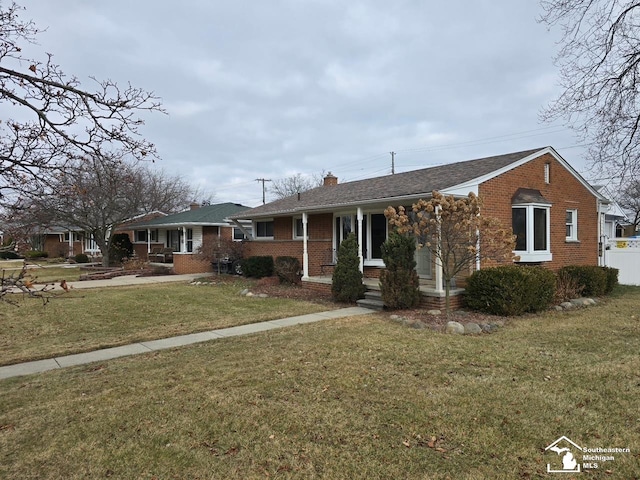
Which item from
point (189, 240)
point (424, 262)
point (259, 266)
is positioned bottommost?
point (259, 266)

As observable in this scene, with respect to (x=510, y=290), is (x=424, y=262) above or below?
above

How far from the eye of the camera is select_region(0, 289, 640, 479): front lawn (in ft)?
11.1

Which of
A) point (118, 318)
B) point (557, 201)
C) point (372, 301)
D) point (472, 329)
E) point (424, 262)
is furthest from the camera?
point (557, 201)

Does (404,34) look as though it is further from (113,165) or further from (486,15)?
(113,165)

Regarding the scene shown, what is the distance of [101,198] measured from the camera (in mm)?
22938

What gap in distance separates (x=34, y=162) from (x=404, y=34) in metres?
9.88

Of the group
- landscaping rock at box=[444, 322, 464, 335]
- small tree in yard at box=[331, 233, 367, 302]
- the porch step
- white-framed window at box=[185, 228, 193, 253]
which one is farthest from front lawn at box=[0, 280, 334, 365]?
white-framed window at box=[185, 228, 193, 253]

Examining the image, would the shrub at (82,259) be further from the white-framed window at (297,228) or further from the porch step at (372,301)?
the porch step at (372,301)

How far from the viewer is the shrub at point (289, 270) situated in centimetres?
1572

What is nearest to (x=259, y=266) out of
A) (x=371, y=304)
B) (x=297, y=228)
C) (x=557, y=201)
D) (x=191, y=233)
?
(x=297, y=228)

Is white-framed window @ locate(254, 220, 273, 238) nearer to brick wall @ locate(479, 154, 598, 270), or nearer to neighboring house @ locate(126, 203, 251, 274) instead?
neighboring house @ locate(126, 203, 251, 274)

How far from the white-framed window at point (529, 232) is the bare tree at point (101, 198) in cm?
1046

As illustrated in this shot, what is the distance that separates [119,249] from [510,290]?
27.9 m

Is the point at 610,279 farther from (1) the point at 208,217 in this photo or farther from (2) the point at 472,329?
(1) the point at 208,217
